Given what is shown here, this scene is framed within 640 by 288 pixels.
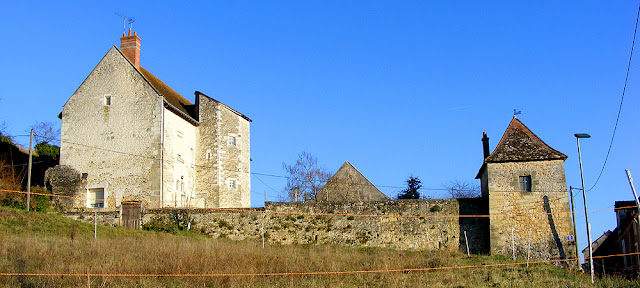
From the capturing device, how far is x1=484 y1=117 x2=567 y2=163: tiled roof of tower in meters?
27.4

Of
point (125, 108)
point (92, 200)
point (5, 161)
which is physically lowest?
point (92, 200)

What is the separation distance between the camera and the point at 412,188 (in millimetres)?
46781

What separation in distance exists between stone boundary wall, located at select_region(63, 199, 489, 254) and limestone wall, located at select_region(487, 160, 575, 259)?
1.05 m

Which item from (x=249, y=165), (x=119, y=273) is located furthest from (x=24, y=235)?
(x=249, y=165)

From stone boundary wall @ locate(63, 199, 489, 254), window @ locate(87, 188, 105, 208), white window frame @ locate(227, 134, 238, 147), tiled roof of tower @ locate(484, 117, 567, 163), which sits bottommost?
stone boundary wall @ locate(63, 199, 489, 254)

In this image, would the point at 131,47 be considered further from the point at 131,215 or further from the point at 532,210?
the point at 532,210

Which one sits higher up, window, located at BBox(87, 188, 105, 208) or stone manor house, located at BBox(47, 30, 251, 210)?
stone manor house, located at BBox(47, 30, 251, 210)

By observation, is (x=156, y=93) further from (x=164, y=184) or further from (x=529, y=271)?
(x=529, y=271)

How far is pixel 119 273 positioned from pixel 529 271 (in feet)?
44.1

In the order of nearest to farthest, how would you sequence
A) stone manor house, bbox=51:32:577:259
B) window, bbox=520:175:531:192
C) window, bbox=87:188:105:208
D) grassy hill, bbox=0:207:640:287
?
grassy hill, bbox=0:207:640:287 → stone manor house, bbox=51:32:577:259 → window, bbox=520:175:531:192 → window, bbox=87:188:105:208

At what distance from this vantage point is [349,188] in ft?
146

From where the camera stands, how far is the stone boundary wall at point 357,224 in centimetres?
2814

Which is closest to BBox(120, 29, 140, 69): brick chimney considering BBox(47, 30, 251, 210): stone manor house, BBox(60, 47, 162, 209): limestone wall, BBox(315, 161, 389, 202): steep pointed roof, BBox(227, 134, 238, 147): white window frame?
BBox(47, 30, 251, 210): stone manor house

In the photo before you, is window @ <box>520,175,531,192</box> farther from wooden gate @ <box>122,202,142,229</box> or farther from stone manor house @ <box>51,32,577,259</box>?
wooden gate @ <box>122,202,142,229</box>
